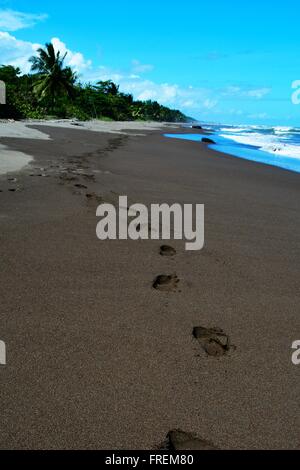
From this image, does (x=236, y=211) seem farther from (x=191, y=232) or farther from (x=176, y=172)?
(x=176, y=172)

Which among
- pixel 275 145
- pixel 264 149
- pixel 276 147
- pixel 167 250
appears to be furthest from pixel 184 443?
pixel 275 145

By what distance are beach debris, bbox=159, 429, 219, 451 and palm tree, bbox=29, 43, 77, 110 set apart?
129 feet

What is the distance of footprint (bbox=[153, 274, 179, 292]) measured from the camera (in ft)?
9.09

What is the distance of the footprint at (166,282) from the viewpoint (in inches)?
109

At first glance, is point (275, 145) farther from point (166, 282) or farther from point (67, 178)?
point (166, 282)

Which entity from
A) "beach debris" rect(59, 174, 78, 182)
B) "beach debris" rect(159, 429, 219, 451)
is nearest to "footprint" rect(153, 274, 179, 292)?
"beach debris" rect(159, 429, 219, 451)

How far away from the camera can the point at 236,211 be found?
5.12m

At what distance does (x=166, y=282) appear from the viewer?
2857 mm

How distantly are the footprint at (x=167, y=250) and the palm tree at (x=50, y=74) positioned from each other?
1469 inches

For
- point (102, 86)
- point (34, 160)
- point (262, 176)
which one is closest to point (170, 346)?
point (34, 160)

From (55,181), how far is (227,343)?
4.38 metres

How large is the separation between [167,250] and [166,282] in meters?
0.67
